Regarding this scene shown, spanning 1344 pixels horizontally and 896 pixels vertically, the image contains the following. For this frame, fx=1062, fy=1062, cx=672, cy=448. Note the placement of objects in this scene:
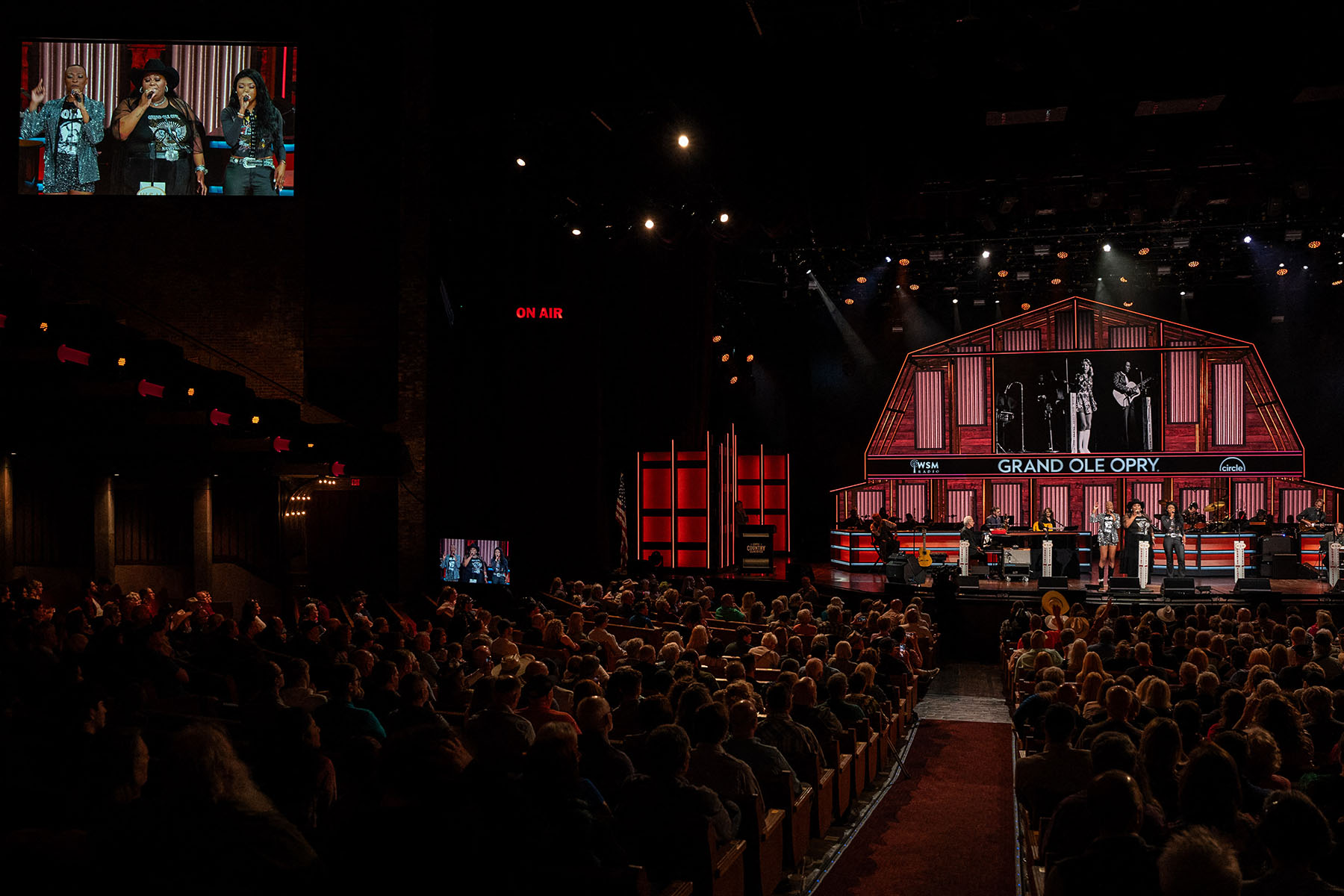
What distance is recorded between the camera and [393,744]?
2828mm

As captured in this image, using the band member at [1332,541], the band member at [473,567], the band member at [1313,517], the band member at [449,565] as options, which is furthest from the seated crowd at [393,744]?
the band member at [1313,517]

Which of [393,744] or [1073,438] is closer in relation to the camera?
[393,744]

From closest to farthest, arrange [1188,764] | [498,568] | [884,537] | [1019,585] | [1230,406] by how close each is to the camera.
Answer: [1188,764]
[498,568]
[1019,585]
[884,537]
[1230,406]

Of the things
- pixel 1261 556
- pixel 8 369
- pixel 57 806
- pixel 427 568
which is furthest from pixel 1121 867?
pixel 1261 556

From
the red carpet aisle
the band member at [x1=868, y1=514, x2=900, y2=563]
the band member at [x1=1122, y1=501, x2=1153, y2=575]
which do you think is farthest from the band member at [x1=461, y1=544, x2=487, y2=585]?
the band member at [x1=1122, y1=501, x2=1153, y2=575]

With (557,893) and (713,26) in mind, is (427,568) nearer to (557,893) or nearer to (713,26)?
(713,26)

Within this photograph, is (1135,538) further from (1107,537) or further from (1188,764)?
(1188,764)

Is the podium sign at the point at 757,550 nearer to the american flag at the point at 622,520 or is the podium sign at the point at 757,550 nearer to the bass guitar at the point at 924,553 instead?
the american flag at the point at 622,520

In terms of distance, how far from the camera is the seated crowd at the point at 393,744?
262 centimetres

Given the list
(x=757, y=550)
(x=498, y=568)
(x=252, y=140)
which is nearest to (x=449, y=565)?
(x=498, y=568)

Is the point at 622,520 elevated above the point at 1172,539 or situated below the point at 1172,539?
above

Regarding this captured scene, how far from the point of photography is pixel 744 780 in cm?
477

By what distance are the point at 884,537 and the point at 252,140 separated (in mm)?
13589

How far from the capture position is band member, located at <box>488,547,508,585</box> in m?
17.7
